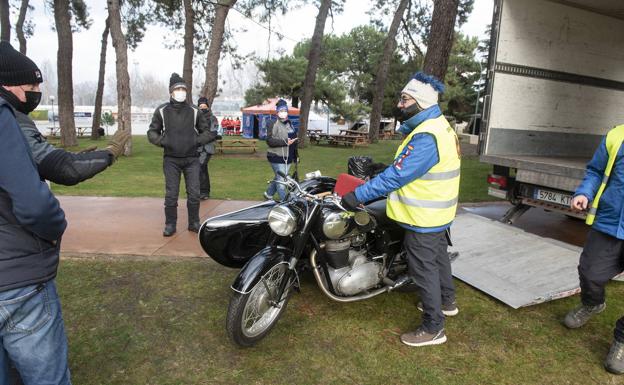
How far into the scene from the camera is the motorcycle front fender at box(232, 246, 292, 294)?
2.57m

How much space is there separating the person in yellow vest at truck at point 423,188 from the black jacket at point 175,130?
9.17ft

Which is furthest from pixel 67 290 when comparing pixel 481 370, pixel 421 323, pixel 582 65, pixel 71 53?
pixel 71 53

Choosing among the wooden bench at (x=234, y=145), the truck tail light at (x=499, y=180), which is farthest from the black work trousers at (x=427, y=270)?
the wooden bench at (x=234, y=145)

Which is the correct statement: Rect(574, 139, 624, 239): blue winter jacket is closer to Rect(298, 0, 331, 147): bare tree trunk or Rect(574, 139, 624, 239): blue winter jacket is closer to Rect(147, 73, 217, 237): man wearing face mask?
Rect(147, 73, 217, 237): man wearing face mask

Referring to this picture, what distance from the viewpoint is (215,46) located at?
45.6ft

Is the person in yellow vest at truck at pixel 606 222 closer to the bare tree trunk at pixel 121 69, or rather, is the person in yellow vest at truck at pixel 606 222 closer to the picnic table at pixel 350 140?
the bare tree trunk at pixel 121 69

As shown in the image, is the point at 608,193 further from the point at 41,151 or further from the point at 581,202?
the point at 41,151

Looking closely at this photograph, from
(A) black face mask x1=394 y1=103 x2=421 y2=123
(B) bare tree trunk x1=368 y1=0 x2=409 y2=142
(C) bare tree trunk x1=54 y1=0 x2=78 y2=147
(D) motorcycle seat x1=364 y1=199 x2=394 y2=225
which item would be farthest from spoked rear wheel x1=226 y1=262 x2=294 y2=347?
(B) bare tree trunk x1=368 y1=0 x2=409 y2=142

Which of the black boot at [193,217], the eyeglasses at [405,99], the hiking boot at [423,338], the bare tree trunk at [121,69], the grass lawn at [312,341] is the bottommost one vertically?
the grass lawn at [312,341]

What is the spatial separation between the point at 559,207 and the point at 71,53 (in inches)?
723

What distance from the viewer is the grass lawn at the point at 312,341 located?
8.45 feet

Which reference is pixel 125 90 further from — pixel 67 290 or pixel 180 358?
pixel 180 358

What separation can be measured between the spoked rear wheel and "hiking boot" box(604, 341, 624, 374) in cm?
209

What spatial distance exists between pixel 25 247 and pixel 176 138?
3.35 meters
